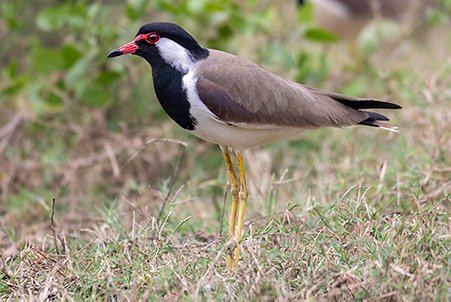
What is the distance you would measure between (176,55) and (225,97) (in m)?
0.28

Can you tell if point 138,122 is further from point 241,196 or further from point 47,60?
point 241,196

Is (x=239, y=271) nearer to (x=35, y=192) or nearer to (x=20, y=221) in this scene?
(x=20, y=221)

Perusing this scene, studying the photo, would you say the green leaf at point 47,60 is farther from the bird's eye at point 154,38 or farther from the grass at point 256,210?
the bird's eye at point 154,38

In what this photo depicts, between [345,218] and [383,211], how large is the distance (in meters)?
0.47

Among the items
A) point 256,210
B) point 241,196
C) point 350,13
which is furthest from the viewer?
point 350,13

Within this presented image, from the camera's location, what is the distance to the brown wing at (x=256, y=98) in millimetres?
3289

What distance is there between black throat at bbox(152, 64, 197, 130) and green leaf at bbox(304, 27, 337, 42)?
227cm

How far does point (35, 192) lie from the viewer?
527cm

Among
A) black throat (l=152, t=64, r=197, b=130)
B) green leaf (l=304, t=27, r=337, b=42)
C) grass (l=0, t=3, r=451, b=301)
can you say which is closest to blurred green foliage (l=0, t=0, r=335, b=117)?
green leaf (l=304, t=27, r=337, b=42)

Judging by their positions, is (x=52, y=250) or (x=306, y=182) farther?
(x=306, y=182)

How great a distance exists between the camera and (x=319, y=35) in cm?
542

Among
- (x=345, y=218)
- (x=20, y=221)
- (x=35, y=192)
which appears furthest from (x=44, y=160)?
(x=345, y=218)

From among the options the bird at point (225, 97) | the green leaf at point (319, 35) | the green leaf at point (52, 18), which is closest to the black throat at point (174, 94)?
the bird at point (225, 97)

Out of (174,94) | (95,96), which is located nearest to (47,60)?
(95,96)
